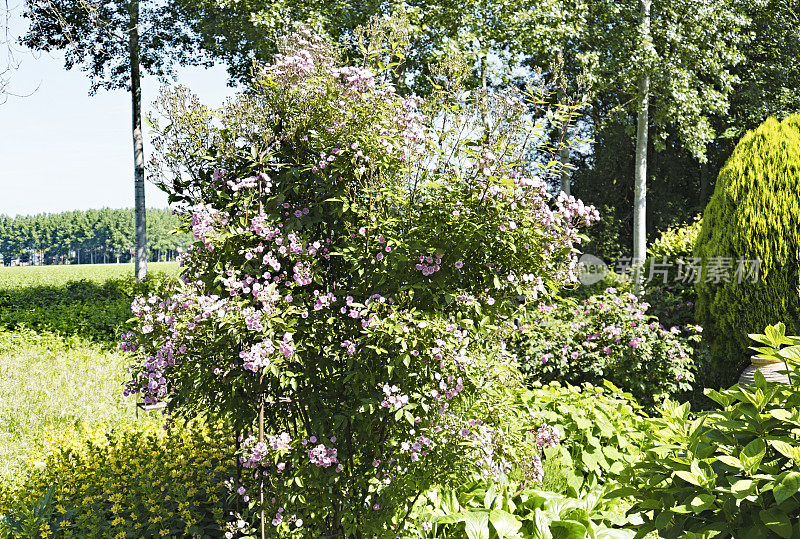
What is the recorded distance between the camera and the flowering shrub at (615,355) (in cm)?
572

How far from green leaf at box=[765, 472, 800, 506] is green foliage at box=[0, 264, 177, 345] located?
25.4 ft

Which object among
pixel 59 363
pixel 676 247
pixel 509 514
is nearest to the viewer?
pixel 509 514

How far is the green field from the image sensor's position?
5250 mm

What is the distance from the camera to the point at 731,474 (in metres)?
1.67

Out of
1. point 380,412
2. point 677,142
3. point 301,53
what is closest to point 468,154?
point 301,53

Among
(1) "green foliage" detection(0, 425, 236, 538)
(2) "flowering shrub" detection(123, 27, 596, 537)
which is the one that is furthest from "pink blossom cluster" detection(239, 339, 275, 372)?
(1) "green foliage" detection(0, 425, 236, 538)

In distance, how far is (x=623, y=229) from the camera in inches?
638

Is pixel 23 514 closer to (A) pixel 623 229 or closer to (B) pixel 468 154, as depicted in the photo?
(B) pixel 468 154

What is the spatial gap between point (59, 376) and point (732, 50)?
1238 cm

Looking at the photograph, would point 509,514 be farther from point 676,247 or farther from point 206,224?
point 676,247

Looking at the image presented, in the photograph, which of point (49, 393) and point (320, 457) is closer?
point (320, 457)

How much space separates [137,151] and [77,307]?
354 cm

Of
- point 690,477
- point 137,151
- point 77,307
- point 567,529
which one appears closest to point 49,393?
point 77,307

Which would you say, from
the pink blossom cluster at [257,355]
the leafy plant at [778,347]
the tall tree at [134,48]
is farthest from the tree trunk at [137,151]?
the leafy plant at [778,347]
